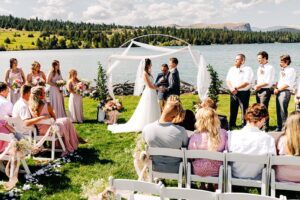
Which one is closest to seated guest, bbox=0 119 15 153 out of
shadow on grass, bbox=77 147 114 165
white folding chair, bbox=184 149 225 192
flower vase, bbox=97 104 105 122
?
shadow on grass, bbox=77 147 114 165

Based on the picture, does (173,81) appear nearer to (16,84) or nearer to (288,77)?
(288,77)

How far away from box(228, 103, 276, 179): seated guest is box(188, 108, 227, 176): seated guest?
0.21 meters

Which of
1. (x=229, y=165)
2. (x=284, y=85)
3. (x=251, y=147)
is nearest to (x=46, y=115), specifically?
(x=229, y=165)

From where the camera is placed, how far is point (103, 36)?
12181cm

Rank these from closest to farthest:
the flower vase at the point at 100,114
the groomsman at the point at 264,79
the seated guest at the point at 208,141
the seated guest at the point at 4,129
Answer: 1. the seated guest at the point at 208,141
2. the seated guest at the point at 4,129
3. the groomsman at the point at 264,79
4. the flower vase at the point at 100,114

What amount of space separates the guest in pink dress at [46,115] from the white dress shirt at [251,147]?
13.8 ft

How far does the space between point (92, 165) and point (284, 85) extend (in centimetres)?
538

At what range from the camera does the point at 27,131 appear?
854 centimetres

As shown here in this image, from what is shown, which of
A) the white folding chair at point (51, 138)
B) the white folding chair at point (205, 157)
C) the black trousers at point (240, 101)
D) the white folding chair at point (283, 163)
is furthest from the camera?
the black trousers at point (240, 101)

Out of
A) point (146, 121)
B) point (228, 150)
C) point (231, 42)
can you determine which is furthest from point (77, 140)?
point (231, 42)

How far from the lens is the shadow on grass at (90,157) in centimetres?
801

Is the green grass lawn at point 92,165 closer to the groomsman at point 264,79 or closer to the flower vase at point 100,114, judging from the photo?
the flower vase at point 100,114

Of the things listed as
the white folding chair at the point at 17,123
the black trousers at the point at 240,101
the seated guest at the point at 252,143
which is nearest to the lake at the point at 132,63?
the black trousers at the point at 240,101

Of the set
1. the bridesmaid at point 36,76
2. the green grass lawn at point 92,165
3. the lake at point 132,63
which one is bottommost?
the green grass lawn at point 92,165
